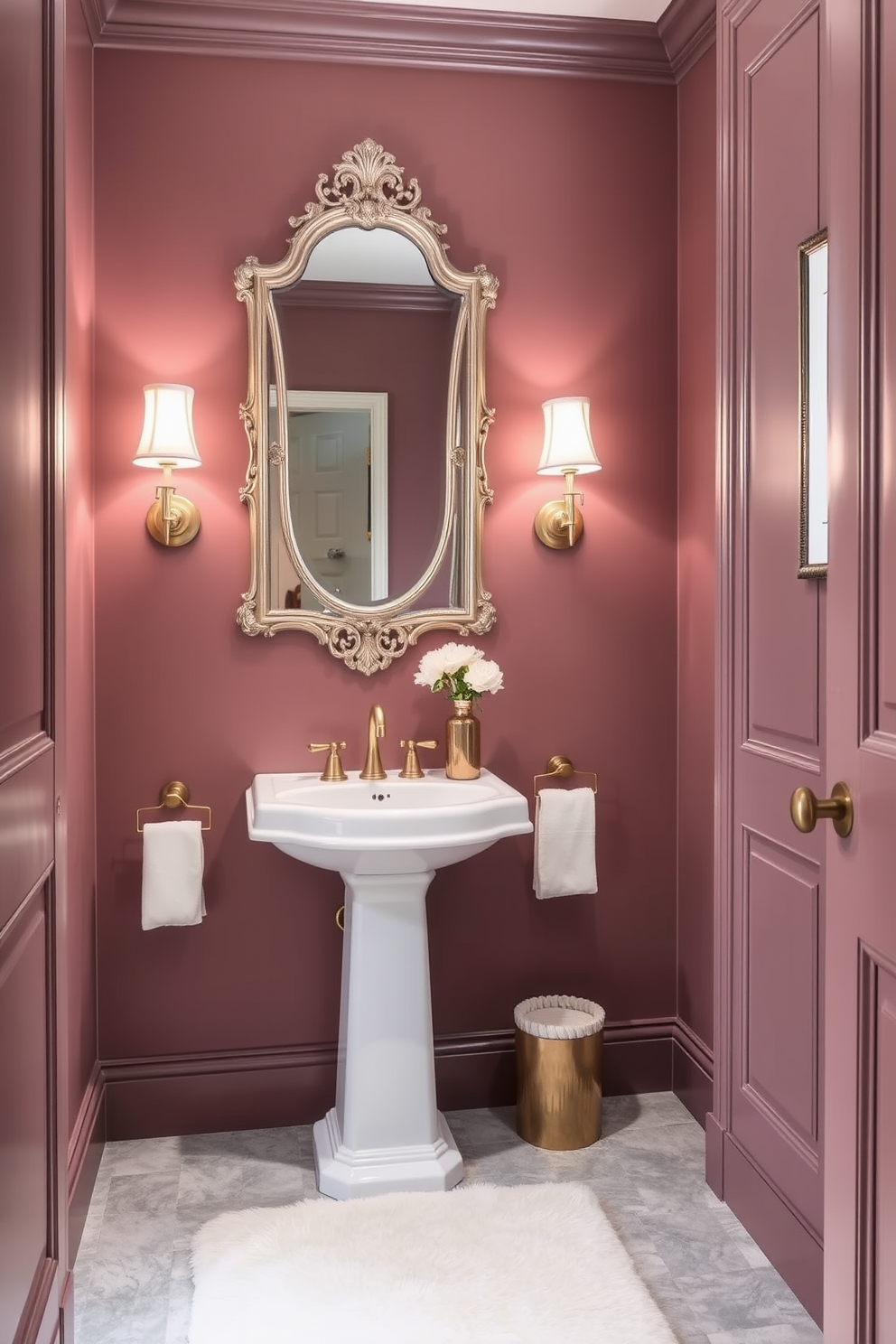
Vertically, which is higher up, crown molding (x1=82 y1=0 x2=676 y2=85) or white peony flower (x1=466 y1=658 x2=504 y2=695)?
crown molding (x1=82 y1=0 x2=676 y2=85)

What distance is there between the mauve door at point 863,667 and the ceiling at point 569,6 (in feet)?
5.19

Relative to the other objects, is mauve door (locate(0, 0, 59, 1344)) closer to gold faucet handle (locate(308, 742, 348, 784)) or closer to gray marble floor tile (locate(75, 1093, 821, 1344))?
gray marble floor tile (locate(75, 1093, 821, 1344))

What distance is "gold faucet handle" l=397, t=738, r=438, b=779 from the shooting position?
8.51 ft

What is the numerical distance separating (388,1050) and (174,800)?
0.76 meters

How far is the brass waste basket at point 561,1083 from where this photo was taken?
2.53m

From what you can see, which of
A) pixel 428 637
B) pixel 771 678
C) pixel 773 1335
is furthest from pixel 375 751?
pixel 773 1335

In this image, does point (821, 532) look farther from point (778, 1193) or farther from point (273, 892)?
point (273, 892)

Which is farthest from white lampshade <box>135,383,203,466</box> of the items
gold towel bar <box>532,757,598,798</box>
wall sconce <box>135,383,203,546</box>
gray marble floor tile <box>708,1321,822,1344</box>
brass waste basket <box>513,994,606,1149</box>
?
gray marble floor tile <box>708,1321,822,1344</box>

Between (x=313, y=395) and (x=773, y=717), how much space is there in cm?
132

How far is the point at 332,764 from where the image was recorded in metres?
2.56

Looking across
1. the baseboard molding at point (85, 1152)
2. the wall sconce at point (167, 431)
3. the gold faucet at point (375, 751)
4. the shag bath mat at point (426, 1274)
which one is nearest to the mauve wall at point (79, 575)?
the baseboard molding at point (85, 1152)

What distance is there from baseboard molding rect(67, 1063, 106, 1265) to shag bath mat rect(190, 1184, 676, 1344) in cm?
24

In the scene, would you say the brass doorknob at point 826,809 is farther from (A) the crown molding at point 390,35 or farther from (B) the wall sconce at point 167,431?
(A) the crown molding at point 390,35

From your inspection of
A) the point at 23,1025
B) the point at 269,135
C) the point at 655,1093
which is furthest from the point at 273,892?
the point at 269,135
